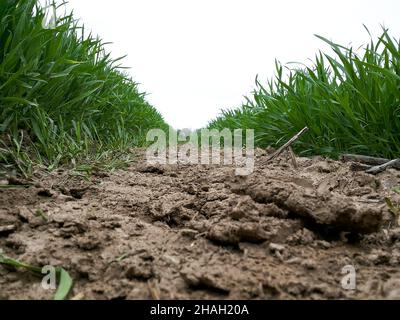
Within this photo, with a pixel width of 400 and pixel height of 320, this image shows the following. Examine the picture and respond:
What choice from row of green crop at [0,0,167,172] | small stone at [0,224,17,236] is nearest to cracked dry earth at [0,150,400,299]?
small stone at [0,224,17,236]

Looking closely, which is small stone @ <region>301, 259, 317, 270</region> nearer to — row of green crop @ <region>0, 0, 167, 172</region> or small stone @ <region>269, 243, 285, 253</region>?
small stone @ <region>269, 243, 285, 253</region>

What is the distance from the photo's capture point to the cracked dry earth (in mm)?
717

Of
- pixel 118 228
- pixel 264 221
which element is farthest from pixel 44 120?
pixel 264 221

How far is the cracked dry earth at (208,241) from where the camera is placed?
0.72 metres

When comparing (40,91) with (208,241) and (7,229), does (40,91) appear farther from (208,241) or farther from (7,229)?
(208,241)

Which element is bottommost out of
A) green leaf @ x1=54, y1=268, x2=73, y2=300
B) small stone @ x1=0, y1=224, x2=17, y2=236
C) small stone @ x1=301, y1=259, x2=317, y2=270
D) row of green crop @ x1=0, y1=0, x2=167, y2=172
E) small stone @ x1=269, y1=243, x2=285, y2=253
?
green leaf @ x1=54, y1=268, x2=73, y2=300

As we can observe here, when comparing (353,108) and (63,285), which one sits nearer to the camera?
(63,285)

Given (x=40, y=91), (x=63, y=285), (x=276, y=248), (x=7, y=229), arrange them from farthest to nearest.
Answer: (x=40, y=91) < (x=7, y=229) < (x=276, y=248) < (x=63, y=285)

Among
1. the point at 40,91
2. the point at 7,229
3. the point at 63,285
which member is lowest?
the point at 63,285

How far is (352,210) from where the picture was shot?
35.6 inches

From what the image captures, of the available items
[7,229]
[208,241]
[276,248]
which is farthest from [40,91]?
[276,248]

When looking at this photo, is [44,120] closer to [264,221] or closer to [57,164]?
[57,164]

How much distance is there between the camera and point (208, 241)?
908 millimetres
